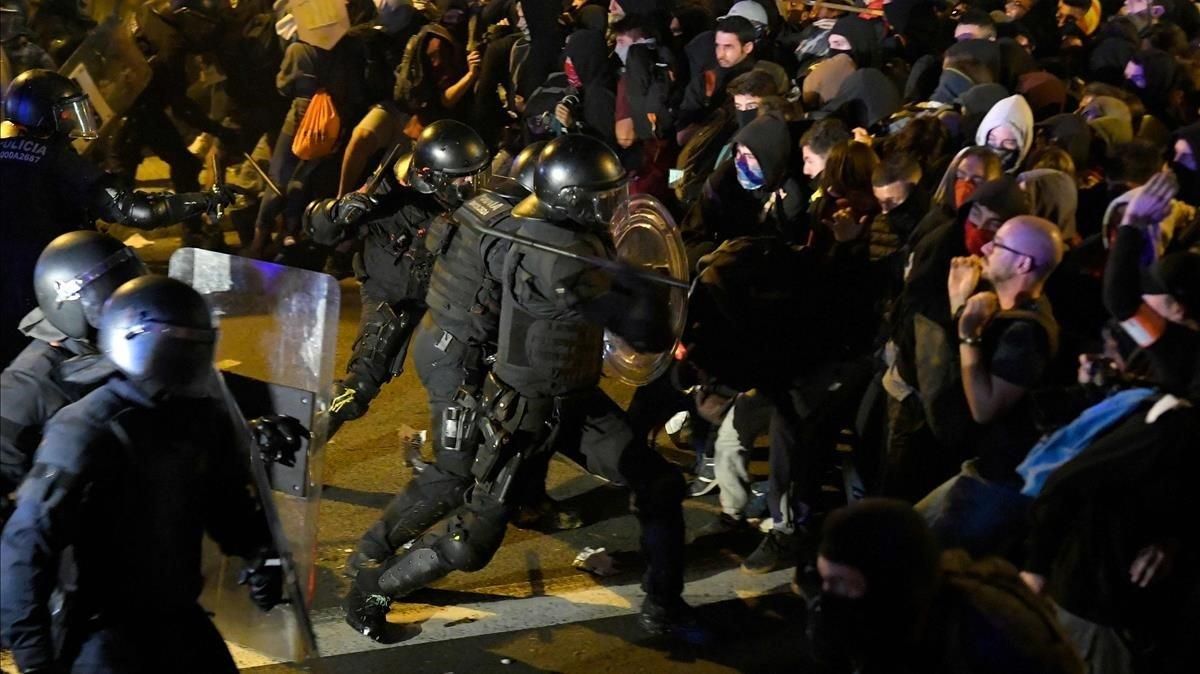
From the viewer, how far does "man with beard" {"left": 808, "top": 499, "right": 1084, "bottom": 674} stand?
262 centimetres

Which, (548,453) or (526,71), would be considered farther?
(526,71)

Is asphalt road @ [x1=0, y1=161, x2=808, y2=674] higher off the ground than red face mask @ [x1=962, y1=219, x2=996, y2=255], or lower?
lower

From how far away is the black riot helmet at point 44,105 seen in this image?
571 centimetres

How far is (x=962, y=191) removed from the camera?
18.4 feet

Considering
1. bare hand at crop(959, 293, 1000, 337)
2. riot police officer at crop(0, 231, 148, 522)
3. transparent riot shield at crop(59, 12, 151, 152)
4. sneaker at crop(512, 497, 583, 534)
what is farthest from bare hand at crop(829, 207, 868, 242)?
transparent riot shield at crop(59, 12, 151, 152)

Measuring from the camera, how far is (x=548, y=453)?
501 centimetres

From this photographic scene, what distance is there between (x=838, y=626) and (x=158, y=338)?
1.75 metres

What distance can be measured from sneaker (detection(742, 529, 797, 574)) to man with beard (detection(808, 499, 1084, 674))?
118 inches

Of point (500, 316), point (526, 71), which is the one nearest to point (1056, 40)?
point (526, 71)

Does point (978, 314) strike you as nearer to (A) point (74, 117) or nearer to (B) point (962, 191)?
(B) point (962, 191)

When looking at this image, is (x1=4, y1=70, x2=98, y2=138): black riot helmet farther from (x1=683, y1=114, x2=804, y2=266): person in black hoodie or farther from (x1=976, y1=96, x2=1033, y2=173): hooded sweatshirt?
(x1=976, y1=96, x2=1033, y2=173): hooded sweatshirt

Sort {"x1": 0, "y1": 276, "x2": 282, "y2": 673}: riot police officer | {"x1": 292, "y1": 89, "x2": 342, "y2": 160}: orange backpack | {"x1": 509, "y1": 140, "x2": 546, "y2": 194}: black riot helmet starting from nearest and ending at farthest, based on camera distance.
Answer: {"x1": 0, "y1": 276, "x2": 282, "y2": 673}: riot police officer, {"x1": 509, "y1": 140, "x2": 546, "y2": 194}: black riot helmet, {"x1": 292, "y1": 89, "x2": 342, "y2": 160}: orange backpack

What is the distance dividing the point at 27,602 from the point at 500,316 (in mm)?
2262

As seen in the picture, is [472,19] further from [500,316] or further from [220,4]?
[500,316]
